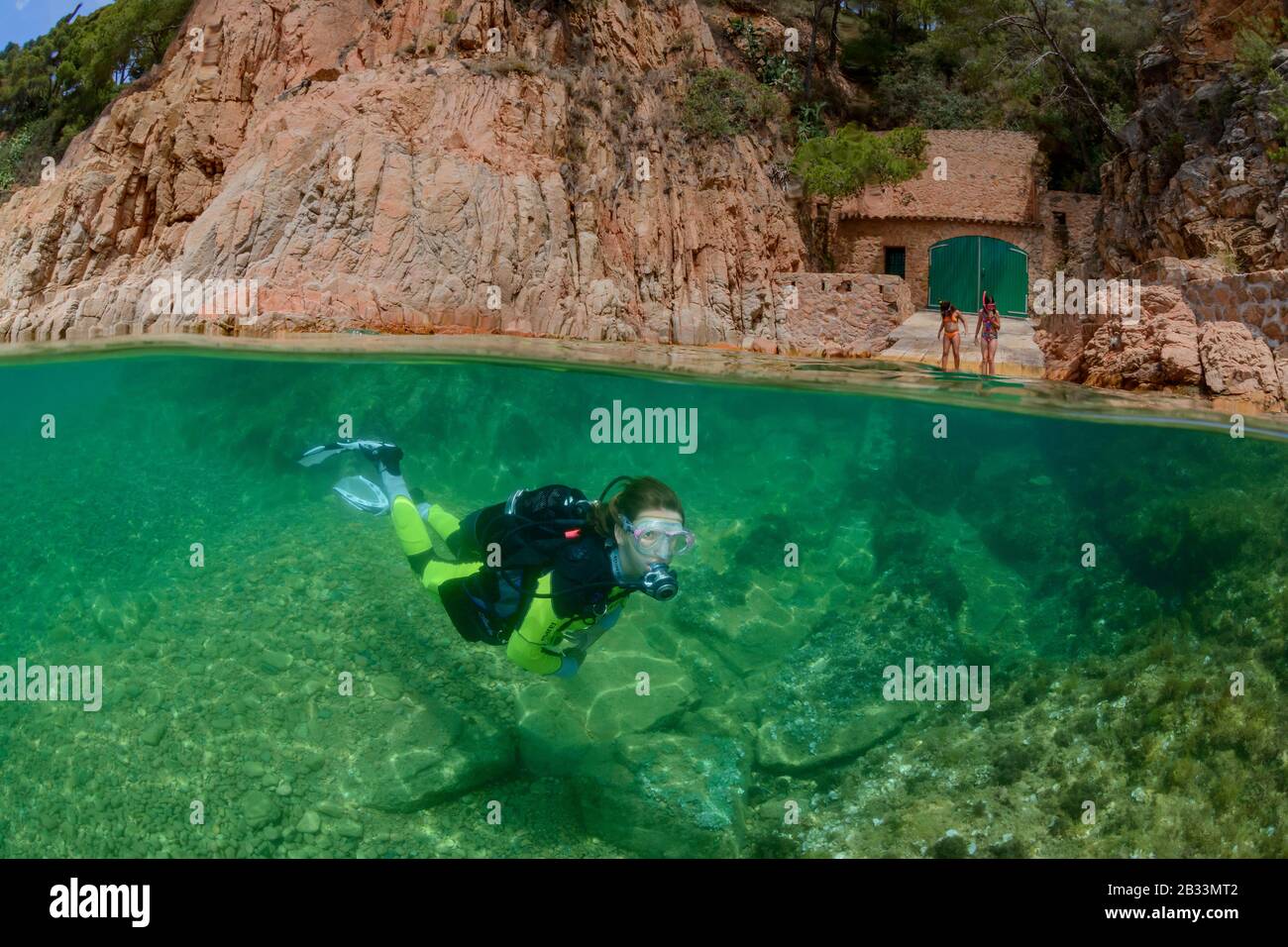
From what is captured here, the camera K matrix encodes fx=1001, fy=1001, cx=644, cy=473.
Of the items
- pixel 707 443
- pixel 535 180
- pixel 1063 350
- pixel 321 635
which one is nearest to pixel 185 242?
pixel 535 180

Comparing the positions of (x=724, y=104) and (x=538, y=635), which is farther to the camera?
(x=724, y=104)

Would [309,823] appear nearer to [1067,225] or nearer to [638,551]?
[638,551]

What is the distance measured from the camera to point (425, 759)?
794cm

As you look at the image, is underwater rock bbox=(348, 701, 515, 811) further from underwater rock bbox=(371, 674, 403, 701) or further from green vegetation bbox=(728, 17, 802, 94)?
green vegetation bbox=(728, 17, 802, 94)

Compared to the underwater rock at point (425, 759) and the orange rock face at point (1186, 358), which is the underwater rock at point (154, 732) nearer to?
the underwater rock at point (425, 759)

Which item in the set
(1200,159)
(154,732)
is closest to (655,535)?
(154,732)

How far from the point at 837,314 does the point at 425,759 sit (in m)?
18.2

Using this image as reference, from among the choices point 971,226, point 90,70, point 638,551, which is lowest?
point 638,551

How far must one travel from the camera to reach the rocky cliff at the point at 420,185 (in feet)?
62.6

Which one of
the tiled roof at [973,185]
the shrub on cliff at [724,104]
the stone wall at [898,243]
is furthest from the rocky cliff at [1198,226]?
the shrub on cliff at [724,104]

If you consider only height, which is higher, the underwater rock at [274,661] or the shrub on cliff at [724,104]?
the shrub on cliff at [724,104]

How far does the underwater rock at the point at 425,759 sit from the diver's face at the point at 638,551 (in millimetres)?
2578

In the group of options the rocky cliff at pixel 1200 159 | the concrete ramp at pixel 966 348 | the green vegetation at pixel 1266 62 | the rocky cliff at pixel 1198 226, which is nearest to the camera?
the rocky cliff at pixel 1198 226
